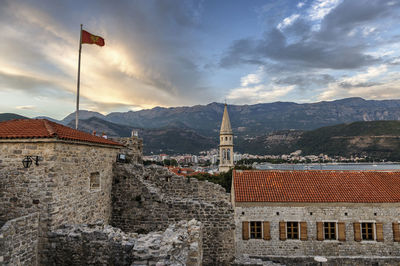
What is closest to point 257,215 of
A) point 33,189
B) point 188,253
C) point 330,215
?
point 330,215

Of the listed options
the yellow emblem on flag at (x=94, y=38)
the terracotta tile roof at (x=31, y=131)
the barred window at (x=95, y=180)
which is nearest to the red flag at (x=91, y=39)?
the yellow emblem on flag at (x=94, y=38)

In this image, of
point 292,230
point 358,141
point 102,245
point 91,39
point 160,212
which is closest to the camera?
point 102,245

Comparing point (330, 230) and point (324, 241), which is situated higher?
point (330, 230)

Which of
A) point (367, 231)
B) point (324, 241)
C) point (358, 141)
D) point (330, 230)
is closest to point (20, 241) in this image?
point (324, 241)

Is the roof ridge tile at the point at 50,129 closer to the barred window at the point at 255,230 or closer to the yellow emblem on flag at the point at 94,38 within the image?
the yellow emblem on flag at the point at 94,38

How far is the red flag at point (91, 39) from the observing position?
1541 centimetres

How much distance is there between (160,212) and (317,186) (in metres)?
10.5

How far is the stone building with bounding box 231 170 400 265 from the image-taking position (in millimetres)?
15078


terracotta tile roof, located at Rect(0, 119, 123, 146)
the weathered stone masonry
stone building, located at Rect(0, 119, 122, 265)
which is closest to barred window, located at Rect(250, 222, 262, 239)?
the weathered stone masonry

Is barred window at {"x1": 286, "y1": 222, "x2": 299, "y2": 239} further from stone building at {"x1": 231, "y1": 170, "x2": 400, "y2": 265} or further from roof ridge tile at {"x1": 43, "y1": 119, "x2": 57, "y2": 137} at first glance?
roof ridge tile at {"x1": 43, "y1": 119, "x2": 57, "y2": 137}

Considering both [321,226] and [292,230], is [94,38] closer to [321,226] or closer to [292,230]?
[292,230]

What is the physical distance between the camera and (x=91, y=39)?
15758 millimetres

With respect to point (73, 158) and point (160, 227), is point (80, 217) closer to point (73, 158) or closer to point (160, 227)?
point (73, 158)

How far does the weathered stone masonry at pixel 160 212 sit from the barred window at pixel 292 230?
429 cm
